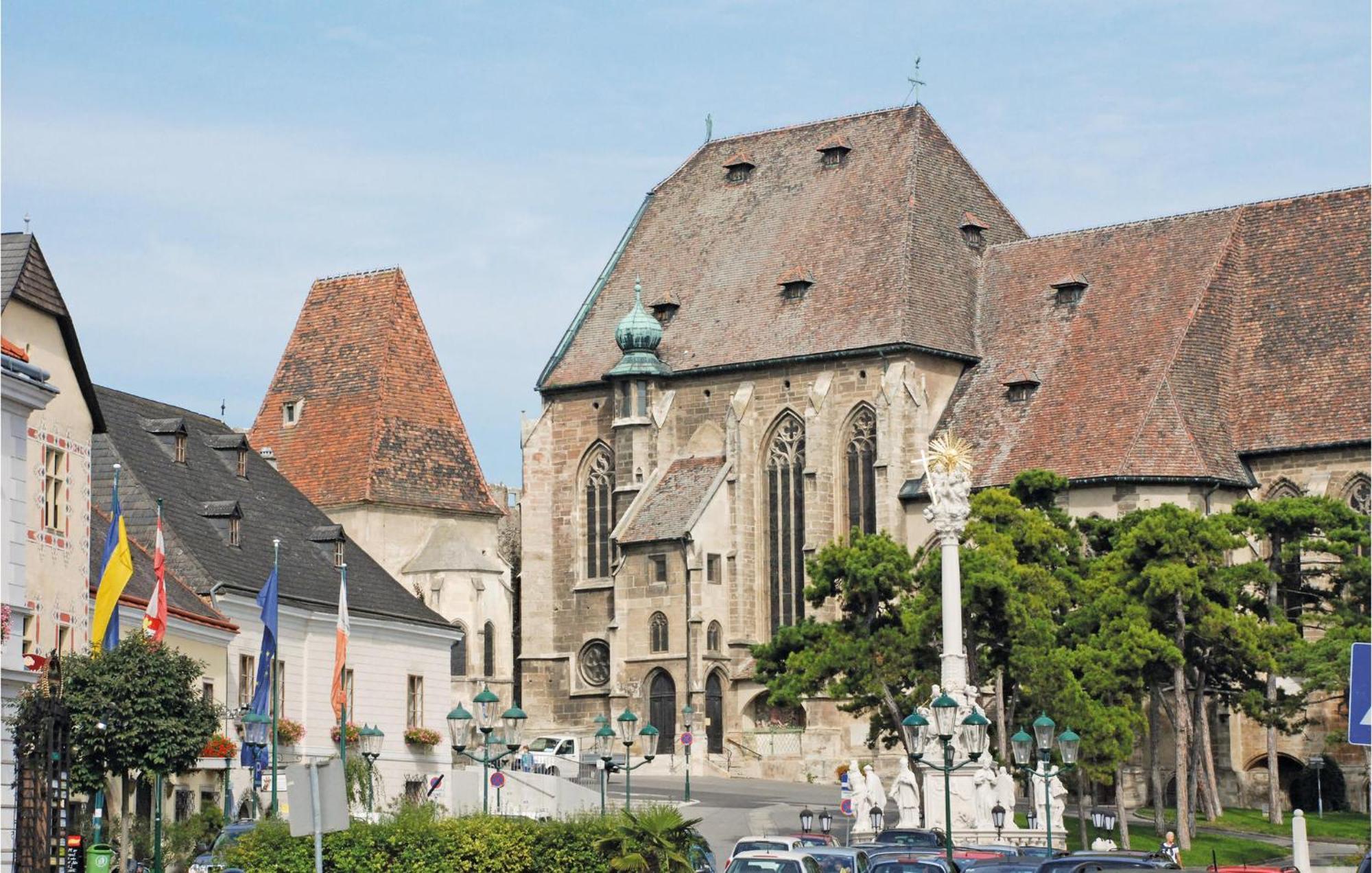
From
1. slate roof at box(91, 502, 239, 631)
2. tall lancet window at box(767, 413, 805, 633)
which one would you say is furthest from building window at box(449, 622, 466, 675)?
slate roof at box(91, 502, 239, 631)

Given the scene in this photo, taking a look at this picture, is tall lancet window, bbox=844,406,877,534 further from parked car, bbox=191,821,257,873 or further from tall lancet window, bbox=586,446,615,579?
parked car, bbox=191,821,257,873

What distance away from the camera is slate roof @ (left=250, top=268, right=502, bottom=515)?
71.8 meters

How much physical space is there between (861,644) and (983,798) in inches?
406

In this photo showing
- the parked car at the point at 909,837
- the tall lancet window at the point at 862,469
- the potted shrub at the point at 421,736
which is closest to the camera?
the parked car at the point at 909,837

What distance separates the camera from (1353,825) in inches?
2283


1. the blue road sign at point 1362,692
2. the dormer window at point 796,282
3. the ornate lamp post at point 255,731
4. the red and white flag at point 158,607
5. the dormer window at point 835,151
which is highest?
the dormer window at point 835,151

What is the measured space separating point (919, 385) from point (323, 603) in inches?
1003

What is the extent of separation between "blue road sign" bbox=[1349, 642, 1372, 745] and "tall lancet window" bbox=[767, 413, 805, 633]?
5554 cm

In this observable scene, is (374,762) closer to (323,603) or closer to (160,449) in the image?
(323,603)

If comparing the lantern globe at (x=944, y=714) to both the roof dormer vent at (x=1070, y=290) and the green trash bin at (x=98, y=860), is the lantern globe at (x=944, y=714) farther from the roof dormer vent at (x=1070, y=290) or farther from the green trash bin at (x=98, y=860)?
the roof dormer vent at (x=1070, y=290)

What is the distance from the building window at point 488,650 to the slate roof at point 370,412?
3.43m

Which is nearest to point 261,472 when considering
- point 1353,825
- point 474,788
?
point 474,788

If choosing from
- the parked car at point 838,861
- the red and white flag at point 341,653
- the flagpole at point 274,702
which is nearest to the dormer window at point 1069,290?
the flagpole at point 274,702

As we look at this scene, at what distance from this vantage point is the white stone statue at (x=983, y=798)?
4694 centimetres
